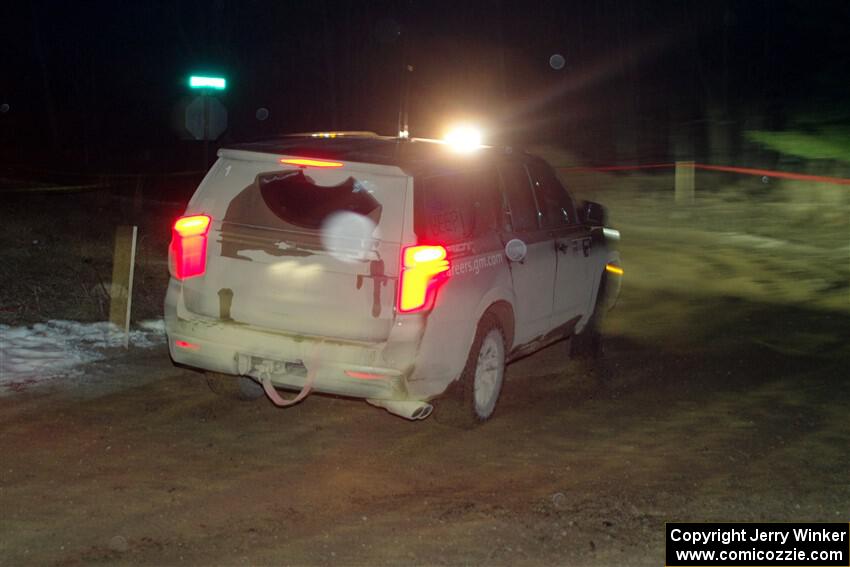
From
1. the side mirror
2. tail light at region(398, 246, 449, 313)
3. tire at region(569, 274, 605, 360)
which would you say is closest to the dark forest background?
tire at region(569, 274, 605, 360)

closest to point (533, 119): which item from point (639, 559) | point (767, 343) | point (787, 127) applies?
point (787, 127)

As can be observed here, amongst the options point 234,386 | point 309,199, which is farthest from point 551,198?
point 234,386

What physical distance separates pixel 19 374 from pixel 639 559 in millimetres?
5602

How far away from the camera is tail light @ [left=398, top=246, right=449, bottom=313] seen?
7289mm

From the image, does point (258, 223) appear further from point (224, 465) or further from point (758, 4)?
point (758, 4)

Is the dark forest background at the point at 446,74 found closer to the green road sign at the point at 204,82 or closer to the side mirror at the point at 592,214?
the green road sign at the point at 204,82

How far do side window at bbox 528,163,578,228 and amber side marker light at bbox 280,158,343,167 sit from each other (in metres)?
1.97

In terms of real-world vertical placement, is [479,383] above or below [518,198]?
below

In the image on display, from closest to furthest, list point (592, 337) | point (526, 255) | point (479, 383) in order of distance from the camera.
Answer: point (479, 383)
point (526, 255)
point (592, 337)

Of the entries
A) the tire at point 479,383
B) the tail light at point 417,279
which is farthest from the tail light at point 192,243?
the tire at point 479,383

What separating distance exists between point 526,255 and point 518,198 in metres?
0.45

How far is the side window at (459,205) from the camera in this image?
7566mm

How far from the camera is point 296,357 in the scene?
7.41 meters

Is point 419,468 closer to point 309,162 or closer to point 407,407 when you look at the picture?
point 407,407
